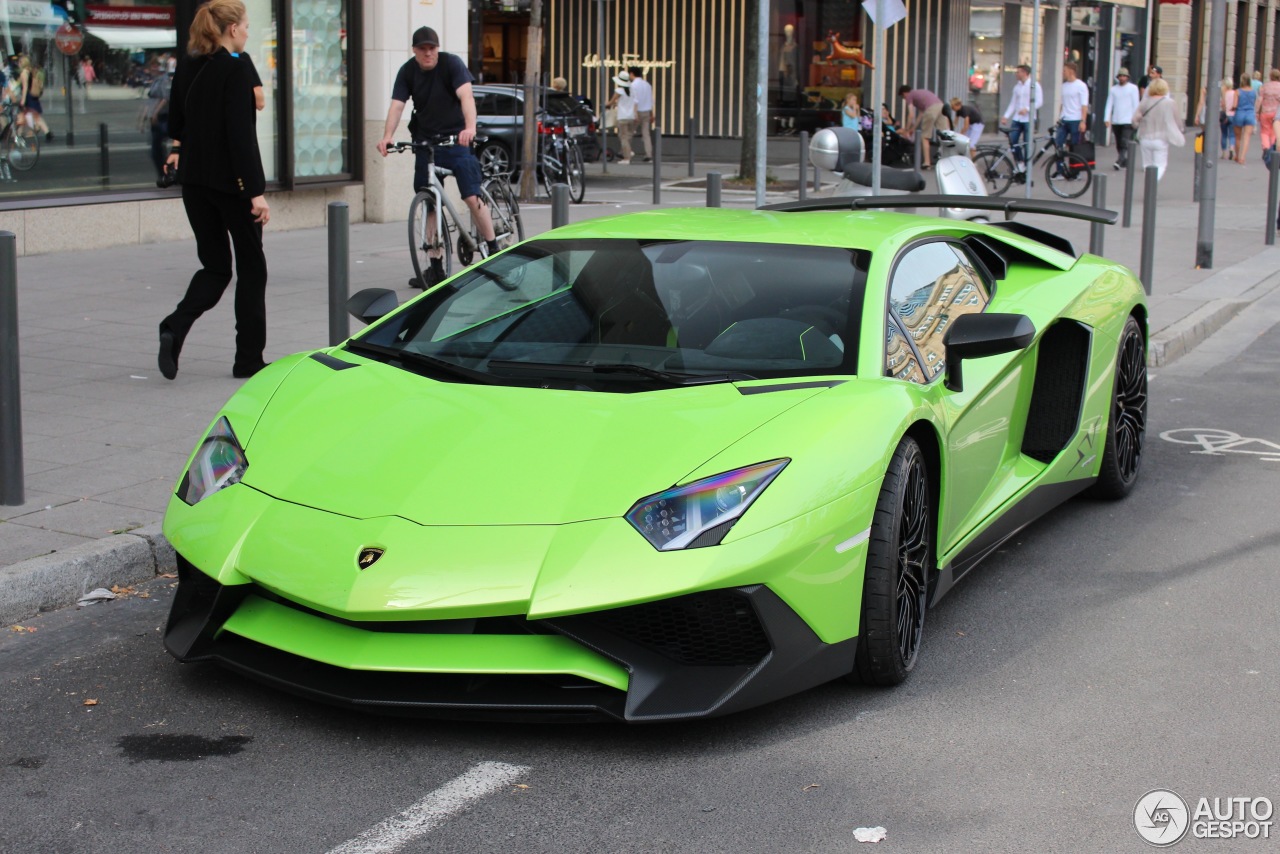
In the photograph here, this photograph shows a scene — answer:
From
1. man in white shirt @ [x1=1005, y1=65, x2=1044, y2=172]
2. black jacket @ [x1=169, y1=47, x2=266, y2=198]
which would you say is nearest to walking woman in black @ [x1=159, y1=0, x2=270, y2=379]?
black jacket @ [x1=169, y1=47, x2=266, y2=198]

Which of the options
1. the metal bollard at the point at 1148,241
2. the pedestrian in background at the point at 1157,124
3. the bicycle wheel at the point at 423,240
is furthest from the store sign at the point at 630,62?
the bicycle wheel at the point at 423,240

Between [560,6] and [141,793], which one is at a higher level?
[560,6]

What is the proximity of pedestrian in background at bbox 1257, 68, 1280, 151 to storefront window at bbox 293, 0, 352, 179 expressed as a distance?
60.8 feet

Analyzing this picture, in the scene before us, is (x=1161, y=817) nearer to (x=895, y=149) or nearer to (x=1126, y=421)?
(x=1126, y=421)

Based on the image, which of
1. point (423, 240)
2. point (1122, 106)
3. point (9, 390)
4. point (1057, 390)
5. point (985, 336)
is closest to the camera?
point (985, 336)

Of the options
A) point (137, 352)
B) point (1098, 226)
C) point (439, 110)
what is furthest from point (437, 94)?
point (1098, 226)

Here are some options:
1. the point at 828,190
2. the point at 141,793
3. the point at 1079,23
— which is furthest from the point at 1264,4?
the point at 141,793

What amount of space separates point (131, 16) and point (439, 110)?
454 cm

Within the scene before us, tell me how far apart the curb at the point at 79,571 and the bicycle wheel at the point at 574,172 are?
15.4 metres

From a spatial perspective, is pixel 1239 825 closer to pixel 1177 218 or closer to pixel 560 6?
pixel 1177 218

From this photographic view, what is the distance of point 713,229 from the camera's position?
17.0 feet

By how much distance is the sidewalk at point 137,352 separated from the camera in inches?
208

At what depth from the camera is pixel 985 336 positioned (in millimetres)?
4688

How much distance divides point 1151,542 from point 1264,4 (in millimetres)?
60817
